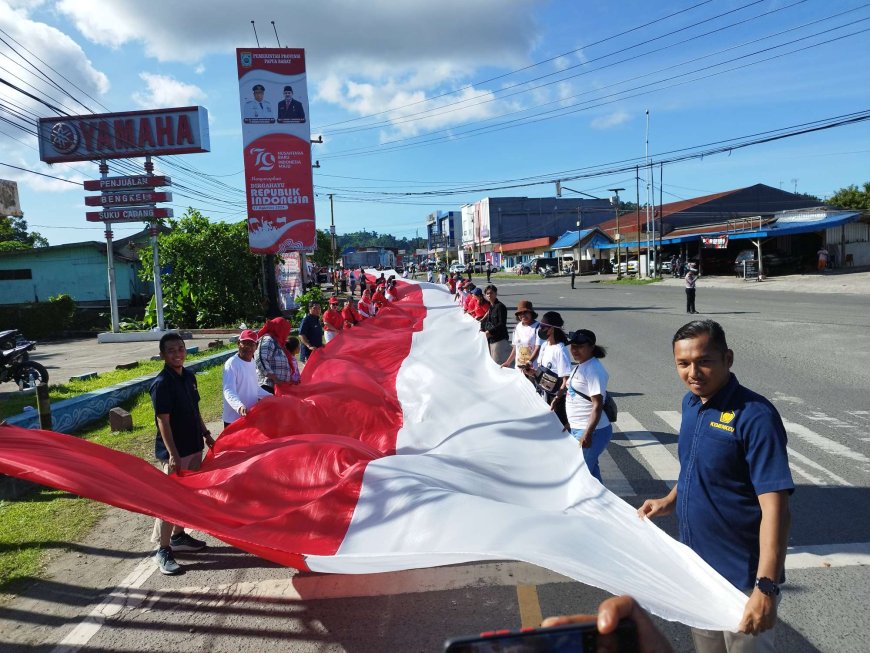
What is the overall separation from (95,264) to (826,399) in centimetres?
3230

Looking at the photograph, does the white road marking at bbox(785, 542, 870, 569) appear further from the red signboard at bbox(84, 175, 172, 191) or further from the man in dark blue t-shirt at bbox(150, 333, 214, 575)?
the red signboard at bbox(84, 175, 172, 191)

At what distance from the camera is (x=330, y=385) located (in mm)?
7234

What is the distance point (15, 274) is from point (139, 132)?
529 inches

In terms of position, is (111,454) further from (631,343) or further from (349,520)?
(631,343)

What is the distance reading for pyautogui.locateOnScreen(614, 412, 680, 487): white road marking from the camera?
20.6 ft

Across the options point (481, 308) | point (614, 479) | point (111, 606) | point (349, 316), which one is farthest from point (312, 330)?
point (111, 606)

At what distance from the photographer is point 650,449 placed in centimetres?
710

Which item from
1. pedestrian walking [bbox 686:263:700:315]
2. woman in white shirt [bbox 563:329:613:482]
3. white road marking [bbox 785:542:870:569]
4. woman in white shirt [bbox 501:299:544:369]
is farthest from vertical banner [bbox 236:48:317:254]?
white road marking [bbox 785:542:870:569]

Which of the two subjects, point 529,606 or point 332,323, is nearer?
point 529,606

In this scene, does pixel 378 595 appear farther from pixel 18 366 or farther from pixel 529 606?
pixel 18 366

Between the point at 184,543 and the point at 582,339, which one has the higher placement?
the point at 582,339

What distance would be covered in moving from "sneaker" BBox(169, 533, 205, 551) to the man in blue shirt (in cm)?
407

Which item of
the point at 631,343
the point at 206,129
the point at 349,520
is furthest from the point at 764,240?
the point at 349,520

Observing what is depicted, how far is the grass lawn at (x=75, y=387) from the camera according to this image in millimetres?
11109
